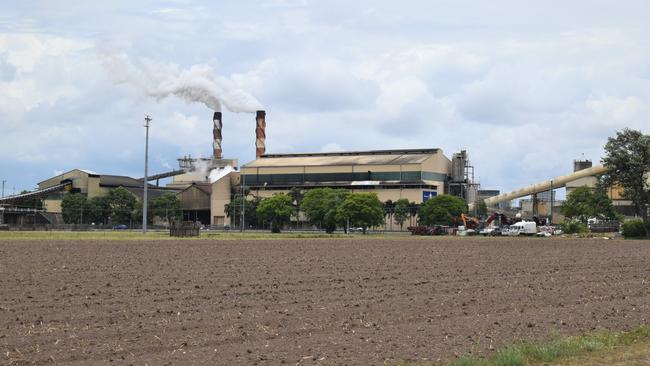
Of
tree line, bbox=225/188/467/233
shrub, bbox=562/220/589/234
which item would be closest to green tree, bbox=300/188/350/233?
tree line, bbox=225/188/467/233

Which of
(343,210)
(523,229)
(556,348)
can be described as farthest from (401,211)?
(556,348)

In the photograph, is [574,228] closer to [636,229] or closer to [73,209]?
[636,229]

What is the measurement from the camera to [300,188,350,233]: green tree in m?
162

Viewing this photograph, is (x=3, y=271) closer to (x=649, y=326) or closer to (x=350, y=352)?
(x=350, y=352)

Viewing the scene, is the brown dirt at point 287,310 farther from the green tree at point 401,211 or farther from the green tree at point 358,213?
the green tree at point 401,211

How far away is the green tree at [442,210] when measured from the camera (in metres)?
175

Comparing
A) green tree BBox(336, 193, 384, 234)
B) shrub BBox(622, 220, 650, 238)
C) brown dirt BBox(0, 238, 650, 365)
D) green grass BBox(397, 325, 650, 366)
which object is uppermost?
green tree BBox(336, 193, 384, 234)

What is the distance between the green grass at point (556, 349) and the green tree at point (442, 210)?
153598 millimetres

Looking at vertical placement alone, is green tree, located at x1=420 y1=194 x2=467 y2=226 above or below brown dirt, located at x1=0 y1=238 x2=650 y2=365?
above

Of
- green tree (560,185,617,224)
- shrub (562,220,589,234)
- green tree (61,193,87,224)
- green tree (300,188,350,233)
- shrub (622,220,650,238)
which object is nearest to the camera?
shrub (622,220,650,238)

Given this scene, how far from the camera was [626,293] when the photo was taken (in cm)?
3231

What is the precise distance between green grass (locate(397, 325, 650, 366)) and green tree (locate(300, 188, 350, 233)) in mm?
137953

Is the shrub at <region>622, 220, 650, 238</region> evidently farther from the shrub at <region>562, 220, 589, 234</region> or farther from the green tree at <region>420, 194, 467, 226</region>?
the green tree at <region>420, 194, 467, 226</region>

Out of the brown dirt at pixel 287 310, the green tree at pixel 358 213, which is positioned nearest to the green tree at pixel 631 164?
the green tree at pixel 358 213
